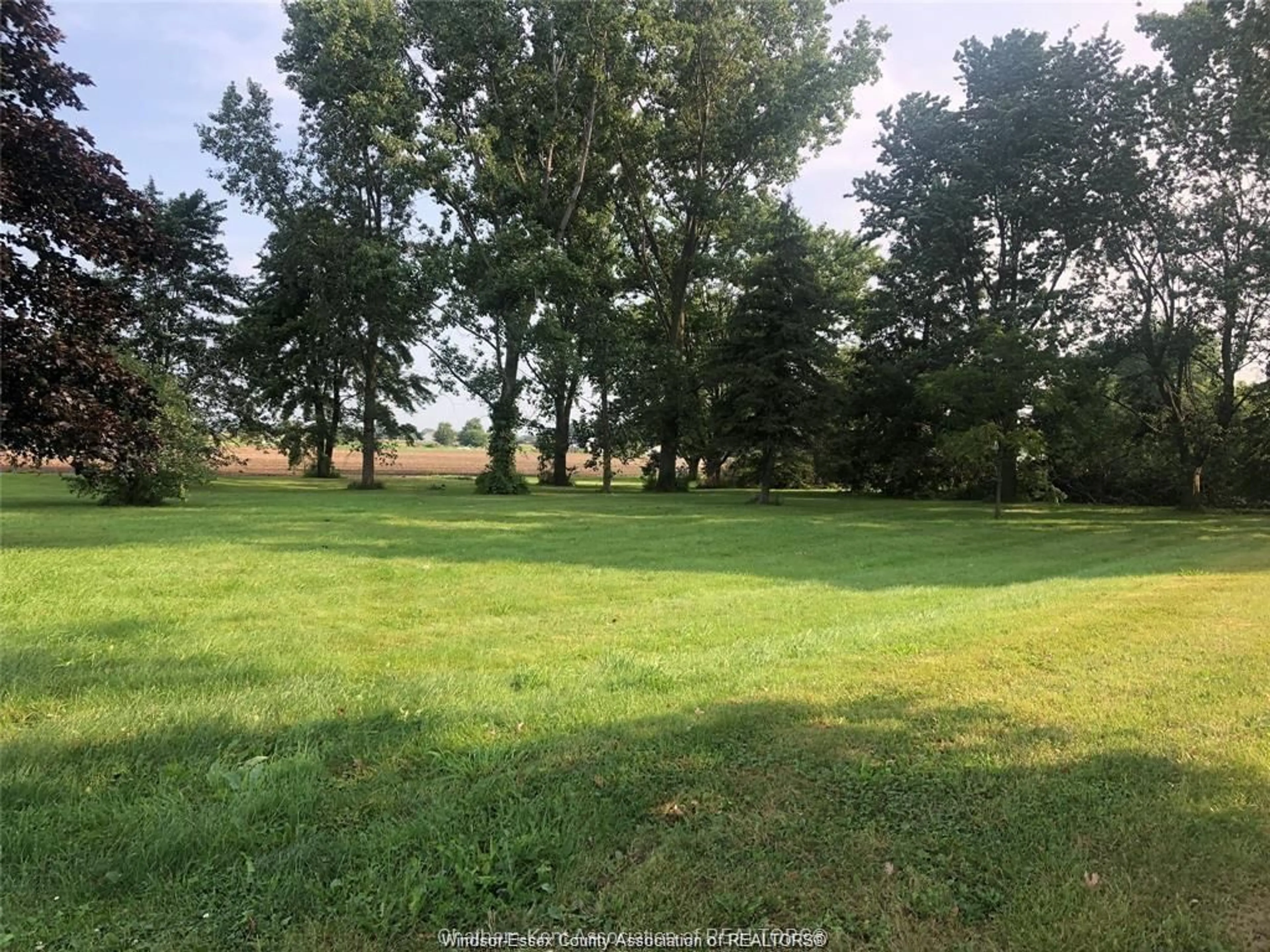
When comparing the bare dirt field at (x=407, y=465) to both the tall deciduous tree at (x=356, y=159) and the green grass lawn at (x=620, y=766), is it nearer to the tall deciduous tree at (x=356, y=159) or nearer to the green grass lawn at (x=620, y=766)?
the tall deciduous tree at (x=356, y=159)

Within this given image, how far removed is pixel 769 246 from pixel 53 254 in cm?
2036

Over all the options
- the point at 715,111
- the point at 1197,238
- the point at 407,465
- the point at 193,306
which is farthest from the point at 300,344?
the point at 1197,238

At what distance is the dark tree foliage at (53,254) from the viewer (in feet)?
26.7

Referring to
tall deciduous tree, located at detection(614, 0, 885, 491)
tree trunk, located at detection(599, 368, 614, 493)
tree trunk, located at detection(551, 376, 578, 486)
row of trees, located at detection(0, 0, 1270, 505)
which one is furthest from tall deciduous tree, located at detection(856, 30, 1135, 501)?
tree trunk, located at detection(551, 376, 578, 486)

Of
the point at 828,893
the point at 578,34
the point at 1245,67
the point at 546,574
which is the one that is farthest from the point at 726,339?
the point at 828,893

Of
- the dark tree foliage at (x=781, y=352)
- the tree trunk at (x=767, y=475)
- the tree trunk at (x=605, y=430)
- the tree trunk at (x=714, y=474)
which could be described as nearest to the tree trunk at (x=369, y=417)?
the tree trunk at (x=605, y=430)

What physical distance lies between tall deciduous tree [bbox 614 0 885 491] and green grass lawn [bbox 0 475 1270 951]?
25.9m

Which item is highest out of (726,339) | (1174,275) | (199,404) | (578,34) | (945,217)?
(578,34)

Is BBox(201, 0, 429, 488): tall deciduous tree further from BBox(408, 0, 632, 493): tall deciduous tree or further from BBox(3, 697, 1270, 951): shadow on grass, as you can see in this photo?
BBox(3, 697, 1270, 951): shadow on grass

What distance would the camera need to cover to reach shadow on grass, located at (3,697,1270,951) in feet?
7.64

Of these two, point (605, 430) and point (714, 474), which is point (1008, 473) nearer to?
point (605, 430)

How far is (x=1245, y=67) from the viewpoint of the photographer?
19531 millimetres

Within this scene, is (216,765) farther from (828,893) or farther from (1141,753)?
(1141,753)

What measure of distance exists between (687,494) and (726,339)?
861 centimetres
